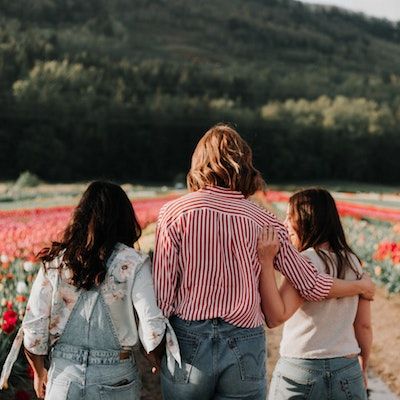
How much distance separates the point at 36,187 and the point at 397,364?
1211cm

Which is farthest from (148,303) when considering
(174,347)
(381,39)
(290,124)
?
(381,39)

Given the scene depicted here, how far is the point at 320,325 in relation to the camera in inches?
95.4

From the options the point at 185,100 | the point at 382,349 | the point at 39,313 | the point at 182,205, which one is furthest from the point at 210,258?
the point at 185,100

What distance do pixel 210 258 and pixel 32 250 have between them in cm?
444

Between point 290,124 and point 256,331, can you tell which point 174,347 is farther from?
point 290,124

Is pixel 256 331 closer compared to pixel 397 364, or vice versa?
pixel 256 331

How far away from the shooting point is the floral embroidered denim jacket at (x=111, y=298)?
7.24 ft

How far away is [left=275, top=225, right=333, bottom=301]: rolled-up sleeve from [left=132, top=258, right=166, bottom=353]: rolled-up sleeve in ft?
1.33

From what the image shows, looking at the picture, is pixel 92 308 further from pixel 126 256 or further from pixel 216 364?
pixel 216 364

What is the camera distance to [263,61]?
113 ft

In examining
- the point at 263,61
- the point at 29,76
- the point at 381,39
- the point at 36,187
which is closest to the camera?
the point at 36,187

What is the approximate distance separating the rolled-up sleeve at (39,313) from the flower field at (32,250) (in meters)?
0.17

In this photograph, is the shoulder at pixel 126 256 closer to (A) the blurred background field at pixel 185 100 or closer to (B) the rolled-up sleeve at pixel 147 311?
(B) the rolled-up sleeve at pixel 147 311

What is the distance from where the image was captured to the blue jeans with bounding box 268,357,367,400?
2.36 metres
